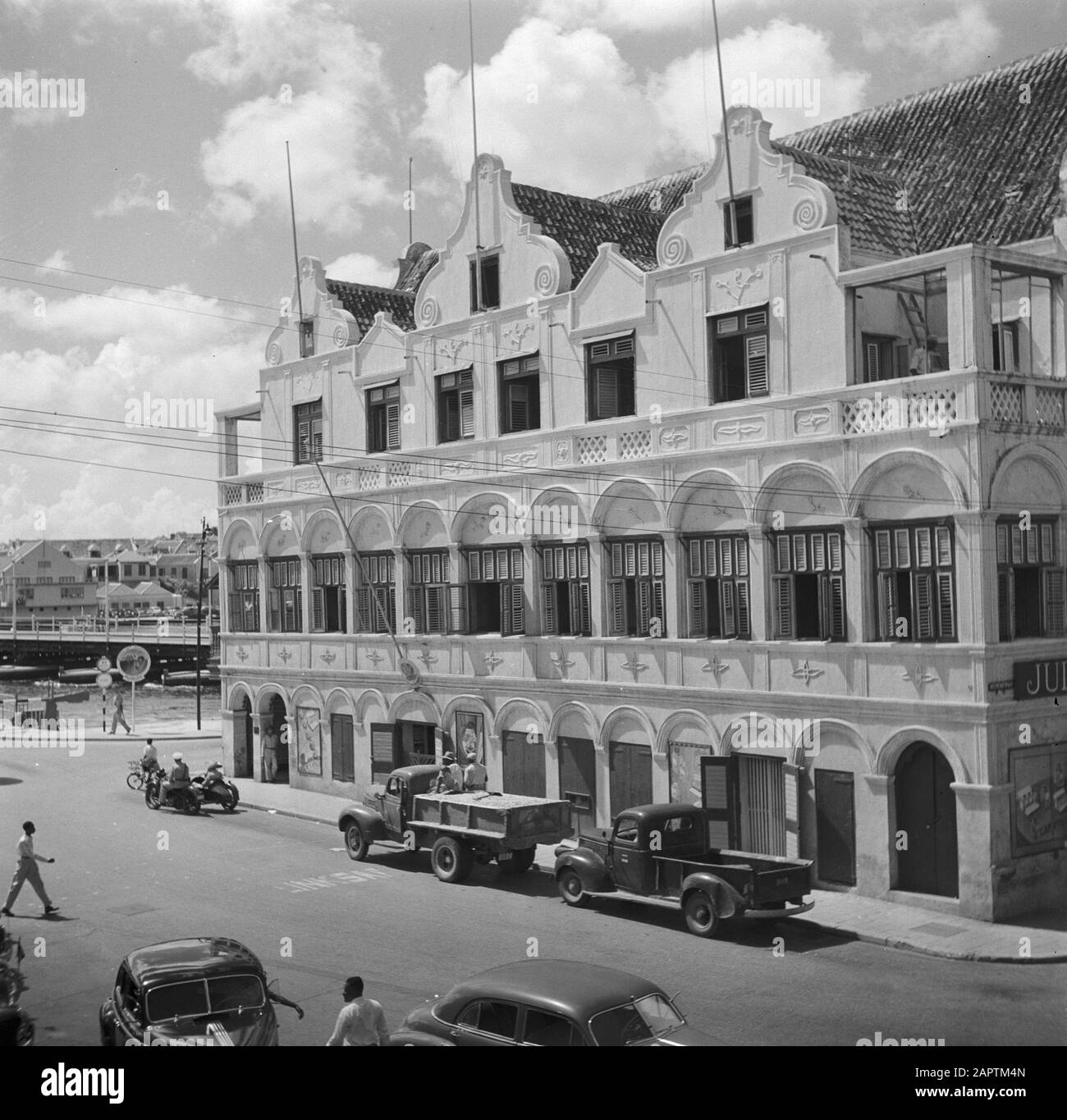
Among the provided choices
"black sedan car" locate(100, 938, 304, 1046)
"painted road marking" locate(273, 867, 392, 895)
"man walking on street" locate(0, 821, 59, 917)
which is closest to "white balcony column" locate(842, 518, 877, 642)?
"painted road marking" locate(273, 867, 392, 895)

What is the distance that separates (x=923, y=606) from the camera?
23.2 m

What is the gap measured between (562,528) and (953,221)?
10896 millimetres

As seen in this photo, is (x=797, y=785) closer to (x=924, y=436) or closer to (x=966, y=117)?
(x=924, y=436)

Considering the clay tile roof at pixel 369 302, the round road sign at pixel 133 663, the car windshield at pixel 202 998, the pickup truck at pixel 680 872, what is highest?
the clay tile roof at pixel 369 302

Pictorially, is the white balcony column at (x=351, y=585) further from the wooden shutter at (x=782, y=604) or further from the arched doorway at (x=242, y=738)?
the wooden shutter at (x=782, y=604)

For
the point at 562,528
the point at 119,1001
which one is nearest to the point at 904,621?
the point at 562,528

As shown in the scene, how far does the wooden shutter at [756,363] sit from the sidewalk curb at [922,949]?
34.2 ft

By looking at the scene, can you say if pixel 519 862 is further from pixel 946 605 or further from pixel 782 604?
pixel 946 605

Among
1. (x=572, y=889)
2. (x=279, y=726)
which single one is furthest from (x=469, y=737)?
(x=279, y=726)

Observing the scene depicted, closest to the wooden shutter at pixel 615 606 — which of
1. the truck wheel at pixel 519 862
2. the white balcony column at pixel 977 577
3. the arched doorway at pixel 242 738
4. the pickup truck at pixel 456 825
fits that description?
the pickup truck at pixel 456 825

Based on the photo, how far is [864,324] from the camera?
24844 mm

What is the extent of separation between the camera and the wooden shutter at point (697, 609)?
26.9 meters

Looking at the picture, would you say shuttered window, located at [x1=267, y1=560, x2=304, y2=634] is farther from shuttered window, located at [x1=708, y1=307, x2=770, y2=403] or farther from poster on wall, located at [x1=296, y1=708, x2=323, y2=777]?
shuttered window, located at [x1=708, y1=307, x2=770, y2=403]
